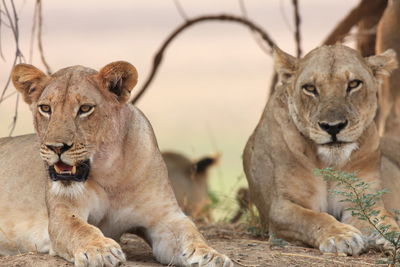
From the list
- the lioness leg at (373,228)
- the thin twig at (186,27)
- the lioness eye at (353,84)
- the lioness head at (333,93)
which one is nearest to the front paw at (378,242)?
the lioness leg at (373,228)

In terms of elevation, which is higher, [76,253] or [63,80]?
[63,80]

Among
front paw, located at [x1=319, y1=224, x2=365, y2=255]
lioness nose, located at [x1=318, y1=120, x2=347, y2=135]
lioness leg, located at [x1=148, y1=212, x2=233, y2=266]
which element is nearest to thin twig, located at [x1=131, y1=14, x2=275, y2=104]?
lioness nose, located at [x1=318, y1=120, x2=347, y2=135]

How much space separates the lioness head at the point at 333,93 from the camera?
5035 mm

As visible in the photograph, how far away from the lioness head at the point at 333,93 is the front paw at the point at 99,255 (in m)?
1.44

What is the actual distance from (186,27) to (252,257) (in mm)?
4319

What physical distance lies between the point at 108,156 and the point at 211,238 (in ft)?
4.87

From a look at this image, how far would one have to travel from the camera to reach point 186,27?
345 inches

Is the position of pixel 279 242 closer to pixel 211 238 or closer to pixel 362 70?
pixel 211 238

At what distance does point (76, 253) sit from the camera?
13.5ft

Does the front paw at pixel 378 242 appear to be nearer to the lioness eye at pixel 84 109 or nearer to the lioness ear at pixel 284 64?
the lioness ear at pixel 284 64

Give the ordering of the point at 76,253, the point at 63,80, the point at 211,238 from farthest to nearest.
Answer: the point at 211,238 < the point at 63,80 < the point at 76,253

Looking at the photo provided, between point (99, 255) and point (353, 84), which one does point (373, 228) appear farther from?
point (99, 255)

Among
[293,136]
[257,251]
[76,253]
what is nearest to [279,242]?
[257,251]

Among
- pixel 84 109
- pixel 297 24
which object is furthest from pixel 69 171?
pixel 297 24
